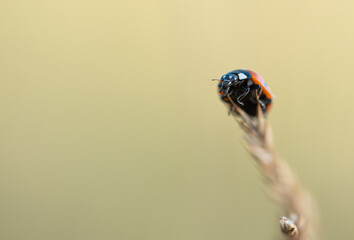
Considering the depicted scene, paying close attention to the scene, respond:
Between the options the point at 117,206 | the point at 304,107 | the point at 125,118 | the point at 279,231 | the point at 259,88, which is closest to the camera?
the point at 279,231

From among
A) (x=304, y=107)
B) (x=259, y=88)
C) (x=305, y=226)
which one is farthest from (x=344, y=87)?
(x=305, y=226)

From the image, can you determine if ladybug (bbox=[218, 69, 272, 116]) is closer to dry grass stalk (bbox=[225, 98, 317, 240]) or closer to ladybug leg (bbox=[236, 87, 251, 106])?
ladybug leg (bbox=[236, 87, 251, 106])

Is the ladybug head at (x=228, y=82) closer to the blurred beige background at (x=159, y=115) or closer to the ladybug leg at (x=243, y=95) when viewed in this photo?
the ladybug leg at (x=243, y=95)

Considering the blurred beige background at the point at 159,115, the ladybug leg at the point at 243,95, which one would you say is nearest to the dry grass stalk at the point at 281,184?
the ladybug leg at the point at 243,95

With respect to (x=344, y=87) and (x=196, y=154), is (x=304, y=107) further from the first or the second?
(x=196, y=154)

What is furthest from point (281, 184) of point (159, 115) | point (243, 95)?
point (159, 115)
